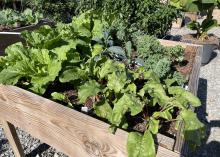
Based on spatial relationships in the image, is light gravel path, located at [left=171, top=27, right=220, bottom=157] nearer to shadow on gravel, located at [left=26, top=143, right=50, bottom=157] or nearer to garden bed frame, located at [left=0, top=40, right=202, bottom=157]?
garden bed frame, located at [left=0, top=40, right=202, bottom=157]

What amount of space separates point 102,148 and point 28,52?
1.20 meters

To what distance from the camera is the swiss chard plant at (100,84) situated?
1.58 m

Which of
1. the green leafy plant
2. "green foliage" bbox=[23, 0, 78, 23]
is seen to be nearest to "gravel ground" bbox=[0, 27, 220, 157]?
the green leafy plant

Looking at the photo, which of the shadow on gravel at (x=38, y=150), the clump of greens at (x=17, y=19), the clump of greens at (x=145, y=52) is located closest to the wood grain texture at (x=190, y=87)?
the clump of greens at (x=145, y=52)

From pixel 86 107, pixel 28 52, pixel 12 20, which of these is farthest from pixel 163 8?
pixel 12 20

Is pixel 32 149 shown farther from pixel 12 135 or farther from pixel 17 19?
pixel 17 19

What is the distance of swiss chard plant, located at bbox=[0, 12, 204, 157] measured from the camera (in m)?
1.58

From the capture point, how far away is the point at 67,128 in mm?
1794

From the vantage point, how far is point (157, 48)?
2744mm

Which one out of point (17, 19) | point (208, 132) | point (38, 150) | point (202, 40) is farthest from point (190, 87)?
point (17, 19)

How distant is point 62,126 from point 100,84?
17.4 inches

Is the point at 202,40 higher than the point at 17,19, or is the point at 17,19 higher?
the point at 17,19

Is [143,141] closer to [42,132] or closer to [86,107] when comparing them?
[86,107]

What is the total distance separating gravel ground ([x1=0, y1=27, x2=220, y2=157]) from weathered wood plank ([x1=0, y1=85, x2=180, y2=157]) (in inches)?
35.7
